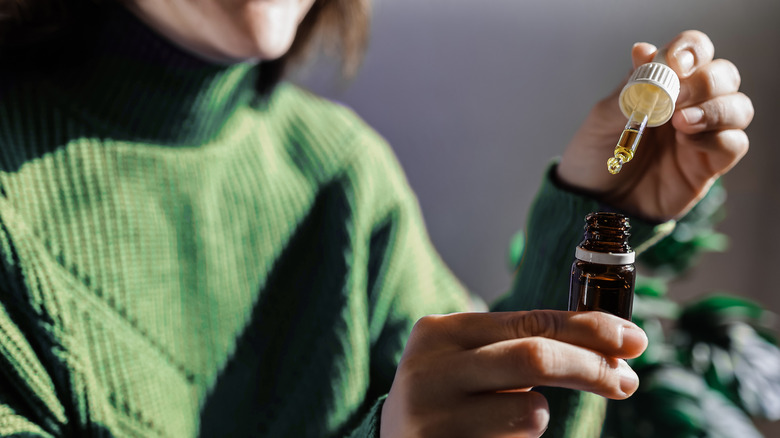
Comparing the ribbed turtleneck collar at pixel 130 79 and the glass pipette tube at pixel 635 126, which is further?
the ribbed turtleneck collar at pixel 130 79

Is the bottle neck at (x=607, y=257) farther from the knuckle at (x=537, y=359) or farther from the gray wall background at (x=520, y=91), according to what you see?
the gray wall background at (x=520, y=91)

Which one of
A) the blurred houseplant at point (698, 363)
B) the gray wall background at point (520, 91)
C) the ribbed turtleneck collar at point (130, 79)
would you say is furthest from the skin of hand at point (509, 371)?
the gray wall background at point (520, 91)

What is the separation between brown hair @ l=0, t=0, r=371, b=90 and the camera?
1.92 ft

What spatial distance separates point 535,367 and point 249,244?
0.43 meters

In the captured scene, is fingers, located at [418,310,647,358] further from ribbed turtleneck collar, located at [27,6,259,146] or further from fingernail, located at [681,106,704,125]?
ribbed turtleneck collar, located at [27,6,259,146]

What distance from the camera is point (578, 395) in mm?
516

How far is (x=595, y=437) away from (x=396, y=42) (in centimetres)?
83

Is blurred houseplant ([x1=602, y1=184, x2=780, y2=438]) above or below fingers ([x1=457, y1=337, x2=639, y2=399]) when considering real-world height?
below

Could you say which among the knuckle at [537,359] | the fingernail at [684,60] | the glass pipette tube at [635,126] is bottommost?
the knuckle at [537,359]

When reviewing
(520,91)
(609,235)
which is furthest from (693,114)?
(520,91)

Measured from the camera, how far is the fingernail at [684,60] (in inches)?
15.3

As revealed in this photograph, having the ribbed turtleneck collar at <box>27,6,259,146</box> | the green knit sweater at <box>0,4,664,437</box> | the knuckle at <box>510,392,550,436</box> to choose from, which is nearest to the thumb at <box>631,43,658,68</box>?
the green knit sweater at <box>0,4,664,437</box>

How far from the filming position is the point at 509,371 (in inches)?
12.5

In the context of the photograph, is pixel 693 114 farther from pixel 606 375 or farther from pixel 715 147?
pixel 606 375
